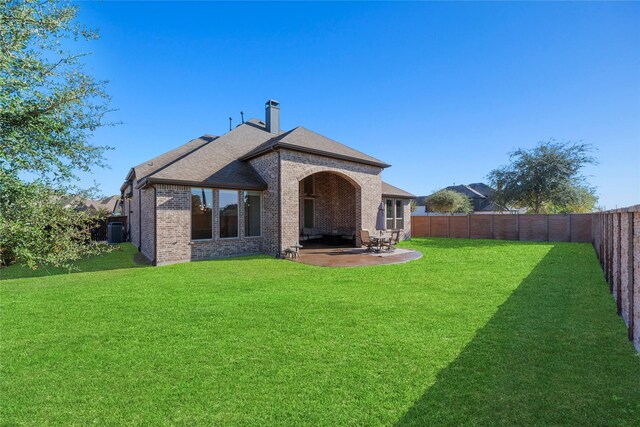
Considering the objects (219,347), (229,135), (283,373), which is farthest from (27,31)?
(229,135)

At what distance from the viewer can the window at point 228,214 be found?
12781 mm

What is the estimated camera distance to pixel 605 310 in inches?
213

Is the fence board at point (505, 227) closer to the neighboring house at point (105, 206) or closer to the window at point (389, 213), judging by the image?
the window at point (389, 213)

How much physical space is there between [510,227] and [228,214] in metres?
20.0

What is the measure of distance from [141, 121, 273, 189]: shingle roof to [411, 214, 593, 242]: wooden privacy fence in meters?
15.8

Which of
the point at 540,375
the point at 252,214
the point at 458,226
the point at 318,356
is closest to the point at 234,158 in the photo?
the point at 252,214

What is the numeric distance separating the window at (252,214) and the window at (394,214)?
985 centimetres

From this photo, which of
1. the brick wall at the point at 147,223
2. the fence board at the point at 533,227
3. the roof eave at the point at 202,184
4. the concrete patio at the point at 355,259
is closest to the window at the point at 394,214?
the concrete patio at the point at 355,259

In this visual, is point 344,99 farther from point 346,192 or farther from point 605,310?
point 605,310

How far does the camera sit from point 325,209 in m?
19.7

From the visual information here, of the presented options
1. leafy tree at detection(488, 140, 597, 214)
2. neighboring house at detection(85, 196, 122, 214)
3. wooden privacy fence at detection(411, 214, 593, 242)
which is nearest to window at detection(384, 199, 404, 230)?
wooden privacy fence at detection(411, 214, 593, 242)

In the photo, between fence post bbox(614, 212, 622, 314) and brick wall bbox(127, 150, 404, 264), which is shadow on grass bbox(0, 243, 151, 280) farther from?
fence post bbox(614, 212, 622, 314)

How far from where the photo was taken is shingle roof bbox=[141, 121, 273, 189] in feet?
38.7

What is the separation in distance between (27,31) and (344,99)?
1605 cm
